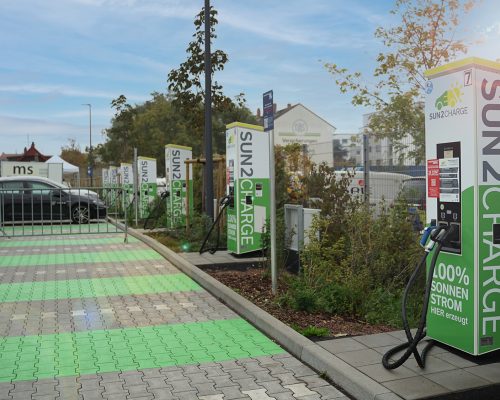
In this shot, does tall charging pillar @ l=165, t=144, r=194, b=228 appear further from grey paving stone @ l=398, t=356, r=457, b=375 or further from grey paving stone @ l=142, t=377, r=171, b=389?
grey paving stone @ l=398, t=356, r=457, b=375

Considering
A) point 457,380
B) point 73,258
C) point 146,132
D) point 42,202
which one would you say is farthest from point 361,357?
point 146,132

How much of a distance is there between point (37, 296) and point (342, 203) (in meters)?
4.94

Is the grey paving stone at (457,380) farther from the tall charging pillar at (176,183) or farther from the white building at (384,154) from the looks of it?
the tall charging pillar at (176,183)

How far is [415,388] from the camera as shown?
3.95m

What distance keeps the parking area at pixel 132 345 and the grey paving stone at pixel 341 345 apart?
0.31 m

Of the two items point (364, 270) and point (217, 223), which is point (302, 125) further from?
point (364, 270)

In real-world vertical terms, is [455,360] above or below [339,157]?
below

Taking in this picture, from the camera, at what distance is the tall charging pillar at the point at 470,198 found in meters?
4.27

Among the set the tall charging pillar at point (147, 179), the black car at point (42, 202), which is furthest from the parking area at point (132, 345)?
the tall charging pillar at point (147, 179)

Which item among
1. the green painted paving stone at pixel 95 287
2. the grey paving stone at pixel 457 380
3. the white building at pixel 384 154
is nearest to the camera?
the grey paving stone at pixel 457 380

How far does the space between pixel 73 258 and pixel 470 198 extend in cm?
894

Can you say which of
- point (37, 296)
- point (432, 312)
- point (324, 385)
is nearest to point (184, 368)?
point (324, 385)

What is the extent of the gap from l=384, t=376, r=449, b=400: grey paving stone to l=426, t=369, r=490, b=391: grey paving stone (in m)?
0.07

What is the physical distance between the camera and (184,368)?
4.74 metres
